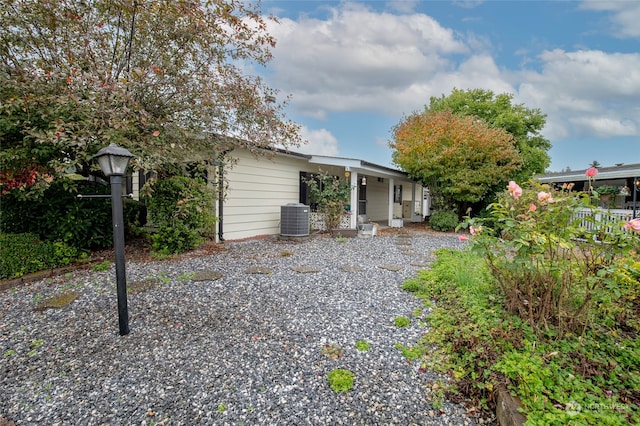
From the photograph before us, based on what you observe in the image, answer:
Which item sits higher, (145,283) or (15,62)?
(15,62)

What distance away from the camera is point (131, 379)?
7.43 feet

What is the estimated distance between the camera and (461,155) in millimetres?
10516

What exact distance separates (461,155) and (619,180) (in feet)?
28.0

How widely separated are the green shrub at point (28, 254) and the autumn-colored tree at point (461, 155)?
10.2 m

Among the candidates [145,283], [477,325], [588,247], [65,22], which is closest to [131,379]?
[145,283]

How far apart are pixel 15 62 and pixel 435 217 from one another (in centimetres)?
1194

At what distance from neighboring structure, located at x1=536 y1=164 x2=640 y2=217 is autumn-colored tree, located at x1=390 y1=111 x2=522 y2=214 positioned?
1411 mm

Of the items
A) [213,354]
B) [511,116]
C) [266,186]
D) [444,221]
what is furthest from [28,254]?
[511,116]

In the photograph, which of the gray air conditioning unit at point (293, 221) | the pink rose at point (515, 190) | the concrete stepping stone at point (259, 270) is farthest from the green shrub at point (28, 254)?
the pink rose at point (515, 190)

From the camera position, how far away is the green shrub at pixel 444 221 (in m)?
11.2

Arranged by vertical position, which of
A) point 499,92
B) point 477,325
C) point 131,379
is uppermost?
point 499,92

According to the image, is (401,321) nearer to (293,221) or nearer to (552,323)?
(552,323)

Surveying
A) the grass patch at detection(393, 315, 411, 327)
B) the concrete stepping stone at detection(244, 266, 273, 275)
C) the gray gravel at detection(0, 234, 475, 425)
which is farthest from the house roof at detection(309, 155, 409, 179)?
the grass patch at detection(393, 315, 411, 327)

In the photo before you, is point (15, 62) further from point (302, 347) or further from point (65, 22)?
point (302, 347)
